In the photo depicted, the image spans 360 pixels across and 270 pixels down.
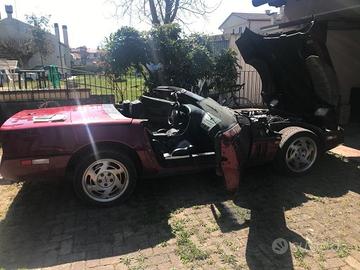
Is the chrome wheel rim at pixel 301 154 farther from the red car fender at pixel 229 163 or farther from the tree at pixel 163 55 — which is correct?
the tree at pixel 163 55

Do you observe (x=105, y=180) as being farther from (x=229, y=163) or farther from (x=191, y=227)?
(x=229, y=163)

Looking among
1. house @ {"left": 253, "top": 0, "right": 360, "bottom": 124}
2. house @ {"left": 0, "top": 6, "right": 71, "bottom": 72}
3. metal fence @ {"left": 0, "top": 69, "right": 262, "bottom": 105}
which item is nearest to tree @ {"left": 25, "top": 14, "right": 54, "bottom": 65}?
house @ {"left": 0, "top": 6, "right": 71, "bottom": 72}

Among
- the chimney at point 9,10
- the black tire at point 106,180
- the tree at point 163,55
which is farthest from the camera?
the chimney at point 9,10

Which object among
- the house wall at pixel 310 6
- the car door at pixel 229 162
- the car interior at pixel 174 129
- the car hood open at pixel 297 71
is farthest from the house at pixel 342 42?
the car door at pixel 229 162

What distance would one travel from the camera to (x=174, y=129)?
17.2ft

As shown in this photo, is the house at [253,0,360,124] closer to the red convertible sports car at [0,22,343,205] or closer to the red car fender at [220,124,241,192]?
Result: the red convertible sports car at [0,22,343,205]

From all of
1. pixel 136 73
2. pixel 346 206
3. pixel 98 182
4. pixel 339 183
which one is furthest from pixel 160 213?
pixel 136 73

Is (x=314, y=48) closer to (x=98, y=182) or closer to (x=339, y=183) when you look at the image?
(x=339, y=183)

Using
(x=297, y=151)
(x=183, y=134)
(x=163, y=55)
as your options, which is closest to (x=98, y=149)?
(x=183, y=134)

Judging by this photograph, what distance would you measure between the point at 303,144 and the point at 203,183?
1.67 meters

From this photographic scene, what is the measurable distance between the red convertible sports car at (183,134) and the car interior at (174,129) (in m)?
0.01

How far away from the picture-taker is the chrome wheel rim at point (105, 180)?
159 inches

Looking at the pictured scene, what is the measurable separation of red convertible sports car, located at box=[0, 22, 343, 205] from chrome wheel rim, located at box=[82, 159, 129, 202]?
1 centimetres

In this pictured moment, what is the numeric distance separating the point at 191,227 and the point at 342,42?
795 cm
